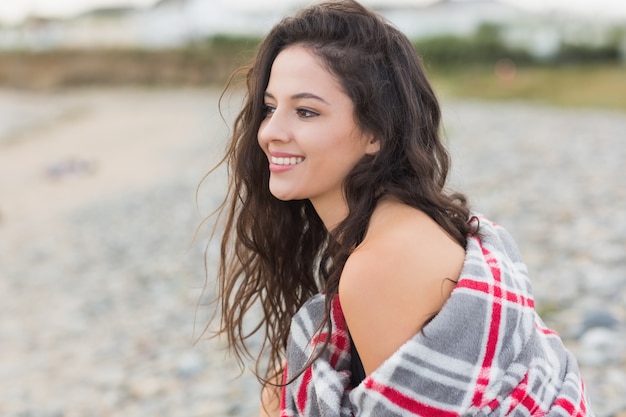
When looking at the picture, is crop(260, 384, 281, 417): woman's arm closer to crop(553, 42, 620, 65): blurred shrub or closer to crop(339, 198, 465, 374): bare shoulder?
crop(339, 198, 465, 374): bare shoulder

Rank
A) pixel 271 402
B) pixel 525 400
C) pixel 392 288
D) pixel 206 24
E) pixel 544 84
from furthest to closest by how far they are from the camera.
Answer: pixel 206 24 → pixel 544 84 → pixel 271 402 → pixel 525 400 → pixel 392 288

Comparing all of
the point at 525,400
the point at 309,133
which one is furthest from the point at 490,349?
the point at 309,133

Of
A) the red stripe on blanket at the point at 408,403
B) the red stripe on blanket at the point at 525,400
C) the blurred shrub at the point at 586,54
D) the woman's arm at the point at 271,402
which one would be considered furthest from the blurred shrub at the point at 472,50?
the red stripe on blanket at the point at 408,403

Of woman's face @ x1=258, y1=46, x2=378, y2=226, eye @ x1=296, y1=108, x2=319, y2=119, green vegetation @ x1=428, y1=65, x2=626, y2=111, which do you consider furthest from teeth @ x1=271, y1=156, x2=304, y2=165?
green vegetation @ x1=428, y1=65, x2=626, y2=111

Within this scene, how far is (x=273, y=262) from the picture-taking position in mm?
2695

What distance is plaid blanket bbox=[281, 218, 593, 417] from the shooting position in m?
1.88

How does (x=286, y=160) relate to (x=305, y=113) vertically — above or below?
below

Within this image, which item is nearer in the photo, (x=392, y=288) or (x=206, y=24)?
(x=392, y=288)

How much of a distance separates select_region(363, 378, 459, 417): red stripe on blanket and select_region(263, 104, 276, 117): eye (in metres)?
0.95

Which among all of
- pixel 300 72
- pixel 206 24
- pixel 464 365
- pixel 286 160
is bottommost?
pixel 206 24

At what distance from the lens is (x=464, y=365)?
6.21 feet

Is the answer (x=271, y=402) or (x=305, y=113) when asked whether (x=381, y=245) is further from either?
(x=271, y=402)

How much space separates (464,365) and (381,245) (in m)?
0.37

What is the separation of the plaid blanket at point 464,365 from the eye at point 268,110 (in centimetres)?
63
